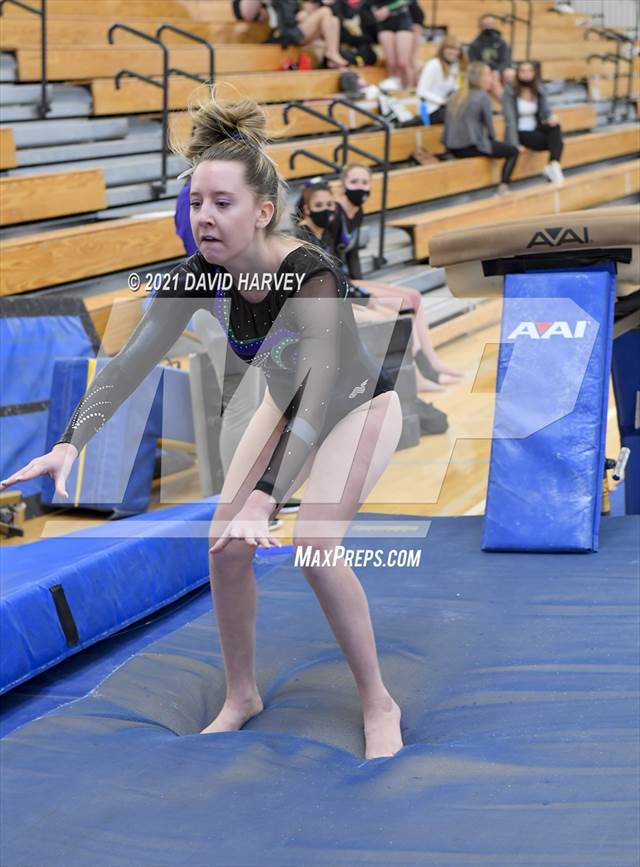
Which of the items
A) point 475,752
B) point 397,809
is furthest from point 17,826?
point 475,752

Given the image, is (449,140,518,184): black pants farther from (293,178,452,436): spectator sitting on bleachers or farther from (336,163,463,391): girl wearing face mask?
(293,178,452,436): spectator sitting on bleachers

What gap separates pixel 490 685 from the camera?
247 centimetres

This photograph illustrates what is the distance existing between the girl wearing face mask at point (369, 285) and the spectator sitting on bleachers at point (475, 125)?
330cm

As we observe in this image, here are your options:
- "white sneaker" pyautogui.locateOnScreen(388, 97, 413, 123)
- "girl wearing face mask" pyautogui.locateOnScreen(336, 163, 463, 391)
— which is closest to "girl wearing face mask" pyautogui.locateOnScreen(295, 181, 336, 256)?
"girl wearing face mask" pyautogui.locateOnScreen(336, 163, 463, 391)

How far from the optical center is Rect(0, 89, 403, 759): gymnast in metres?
2.20

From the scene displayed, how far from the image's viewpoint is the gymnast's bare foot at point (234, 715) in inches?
97.6

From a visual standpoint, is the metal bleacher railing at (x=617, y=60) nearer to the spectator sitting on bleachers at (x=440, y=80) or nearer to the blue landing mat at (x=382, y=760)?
the spectator sitting on bleachers at (x=440, y=80)

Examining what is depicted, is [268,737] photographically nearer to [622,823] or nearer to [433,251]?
[622,823]

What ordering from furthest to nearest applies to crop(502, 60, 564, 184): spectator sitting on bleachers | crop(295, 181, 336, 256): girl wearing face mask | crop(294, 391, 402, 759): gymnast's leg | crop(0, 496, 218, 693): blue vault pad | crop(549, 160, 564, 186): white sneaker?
crop(549, 160, 564, 186): white sneaker
crop(502, 60, 564, 184): spectator sitting on bleachers
crop(295, 181, 336, 256): girl wearing face mask
crop(0, 496, 218, 693): blue vault pad
crop(294, 391, 402, 759): gymnast's leg

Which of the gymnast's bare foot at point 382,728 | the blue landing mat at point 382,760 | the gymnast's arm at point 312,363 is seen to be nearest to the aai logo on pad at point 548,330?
the blue landing mat at point 382,760

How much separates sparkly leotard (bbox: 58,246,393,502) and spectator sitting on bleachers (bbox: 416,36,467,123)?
7.12m

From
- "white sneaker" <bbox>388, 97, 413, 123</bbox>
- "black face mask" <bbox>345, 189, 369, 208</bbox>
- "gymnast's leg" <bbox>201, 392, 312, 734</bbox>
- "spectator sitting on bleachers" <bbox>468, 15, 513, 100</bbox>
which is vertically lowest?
"gymnast's leg" <bbox>201, 392, 312, 734</bbox>

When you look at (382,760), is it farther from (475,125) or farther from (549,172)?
(549,172)

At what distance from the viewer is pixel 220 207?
7.22ft
